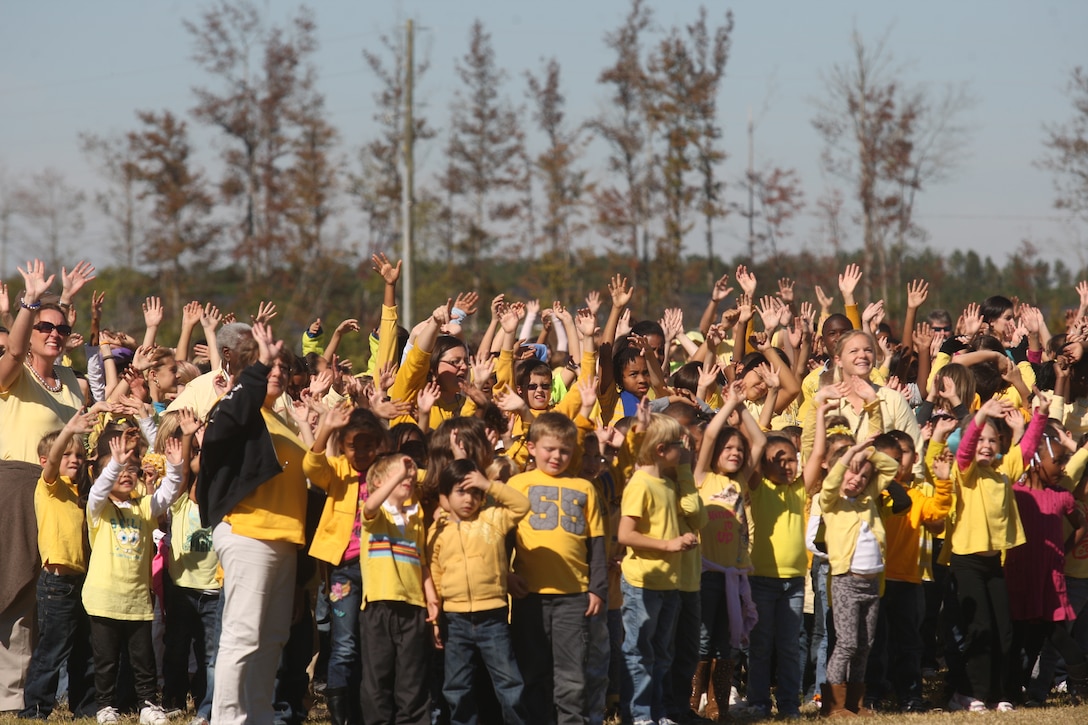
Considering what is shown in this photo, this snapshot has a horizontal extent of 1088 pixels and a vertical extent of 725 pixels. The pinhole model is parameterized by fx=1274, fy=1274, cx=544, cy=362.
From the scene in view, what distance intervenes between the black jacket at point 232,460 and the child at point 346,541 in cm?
41

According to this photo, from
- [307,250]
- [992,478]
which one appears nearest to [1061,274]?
[307,250]

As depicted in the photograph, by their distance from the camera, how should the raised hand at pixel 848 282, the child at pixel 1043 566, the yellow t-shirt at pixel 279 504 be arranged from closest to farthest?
the yellow t-shirt at pixel 279 504
the child at pixel 1043 566
the raised hand at pixel 848 282

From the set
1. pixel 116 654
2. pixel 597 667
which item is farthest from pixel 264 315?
pixel 597 667

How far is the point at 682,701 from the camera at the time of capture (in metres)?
7.50

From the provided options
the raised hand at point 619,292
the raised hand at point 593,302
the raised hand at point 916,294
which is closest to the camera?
the raised hand at point 619,292

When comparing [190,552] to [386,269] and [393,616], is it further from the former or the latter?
[386,269]

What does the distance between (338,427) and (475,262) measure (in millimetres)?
26257

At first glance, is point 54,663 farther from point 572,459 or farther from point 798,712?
point 798,712

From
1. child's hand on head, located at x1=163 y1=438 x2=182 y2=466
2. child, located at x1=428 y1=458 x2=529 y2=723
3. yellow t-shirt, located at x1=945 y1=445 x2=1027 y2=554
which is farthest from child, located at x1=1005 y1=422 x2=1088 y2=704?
child's hand on head, located at x1=163 y1=438 x2=182 y2=466

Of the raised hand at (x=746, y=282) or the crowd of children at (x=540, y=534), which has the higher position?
the raised hand at (x=746, y=282)

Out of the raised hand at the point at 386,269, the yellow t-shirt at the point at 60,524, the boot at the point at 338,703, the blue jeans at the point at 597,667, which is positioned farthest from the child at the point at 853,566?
the yellow t-shirt at the point at 60,524

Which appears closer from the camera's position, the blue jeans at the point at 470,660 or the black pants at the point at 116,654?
the blue jeans at the point at 470,660

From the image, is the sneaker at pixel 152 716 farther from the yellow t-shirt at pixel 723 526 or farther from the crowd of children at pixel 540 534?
the yellow t-shirt at pixel 723 526

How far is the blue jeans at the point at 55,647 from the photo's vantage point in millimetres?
7852
